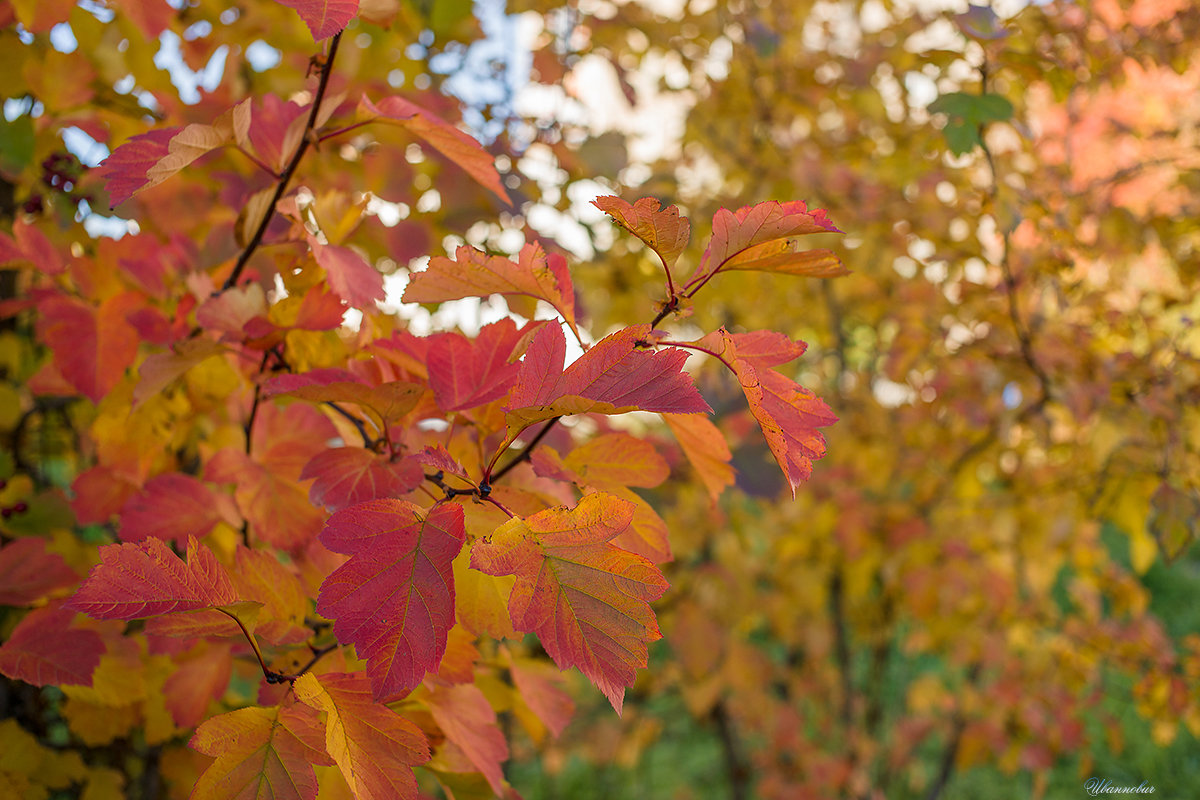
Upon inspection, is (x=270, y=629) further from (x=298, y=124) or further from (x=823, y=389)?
(x=823, y=389)

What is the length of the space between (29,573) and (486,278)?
606 millimetres

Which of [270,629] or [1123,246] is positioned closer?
[270,629]

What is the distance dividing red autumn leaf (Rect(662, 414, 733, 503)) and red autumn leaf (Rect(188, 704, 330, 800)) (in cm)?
37

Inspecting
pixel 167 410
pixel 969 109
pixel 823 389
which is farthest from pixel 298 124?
pixel 823 389

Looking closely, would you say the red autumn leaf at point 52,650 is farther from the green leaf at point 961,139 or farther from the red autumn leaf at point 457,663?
the green leaf at point 961,139

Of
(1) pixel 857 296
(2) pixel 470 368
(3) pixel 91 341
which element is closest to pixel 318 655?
(2) pixel 470 368

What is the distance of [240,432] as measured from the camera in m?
1.01

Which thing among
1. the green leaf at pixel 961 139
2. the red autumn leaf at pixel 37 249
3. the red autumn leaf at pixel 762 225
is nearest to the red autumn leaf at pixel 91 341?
the red autumn leaf at pixel 37 249

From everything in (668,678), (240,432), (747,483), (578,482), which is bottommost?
(668,678)

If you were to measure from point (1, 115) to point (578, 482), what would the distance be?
1.04 meters

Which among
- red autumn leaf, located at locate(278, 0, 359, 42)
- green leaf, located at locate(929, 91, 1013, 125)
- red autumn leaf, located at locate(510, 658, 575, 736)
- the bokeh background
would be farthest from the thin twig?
red autumn leaf, located at locate(278, 0, 359, 42)

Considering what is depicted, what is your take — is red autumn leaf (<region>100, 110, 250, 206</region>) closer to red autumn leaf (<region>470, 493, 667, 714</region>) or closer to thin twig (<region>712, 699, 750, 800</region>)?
red autumn leaf (<region>470, 493, 667, 714</region>)

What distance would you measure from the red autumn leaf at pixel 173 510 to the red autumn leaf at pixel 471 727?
1.02ft

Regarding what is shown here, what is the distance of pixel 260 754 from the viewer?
1.80ft
